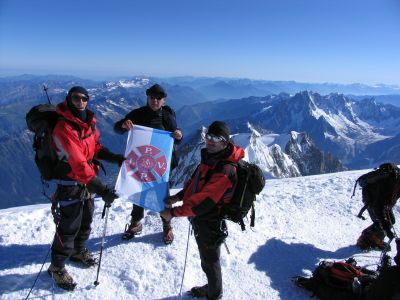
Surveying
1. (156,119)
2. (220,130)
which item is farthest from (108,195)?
(220,130)

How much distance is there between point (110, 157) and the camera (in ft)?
24.7

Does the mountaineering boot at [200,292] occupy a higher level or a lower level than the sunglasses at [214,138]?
lower

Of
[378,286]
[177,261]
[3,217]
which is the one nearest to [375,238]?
[378,286]

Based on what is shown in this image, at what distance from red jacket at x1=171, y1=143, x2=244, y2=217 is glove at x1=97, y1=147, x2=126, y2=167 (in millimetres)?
1985

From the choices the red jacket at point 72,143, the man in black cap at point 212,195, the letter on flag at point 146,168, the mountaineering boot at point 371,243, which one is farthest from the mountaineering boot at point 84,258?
the mountaineering boot at point 371,243

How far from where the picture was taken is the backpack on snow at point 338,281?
22.3ft

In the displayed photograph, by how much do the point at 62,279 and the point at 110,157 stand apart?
8.96ft

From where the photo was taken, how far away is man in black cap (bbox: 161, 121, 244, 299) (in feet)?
19.3

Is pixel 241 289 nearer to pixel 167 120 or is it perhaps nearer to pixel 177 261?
pixel 177 261

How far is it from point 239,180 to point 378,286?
2.98 metres

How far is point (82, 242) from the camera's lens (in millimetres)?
7660

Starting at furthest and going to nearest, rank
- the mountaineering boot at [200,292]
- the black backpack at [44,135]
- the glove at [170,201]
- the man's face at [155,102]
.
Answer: the man's face at [155,102]
the mountaineering boot at [200,292]
the glove at [170,201]
the black backpack at [44,135]

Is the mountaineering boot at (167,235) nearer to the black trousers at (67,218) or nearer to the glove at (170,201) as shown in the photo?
the glove at (170,201)

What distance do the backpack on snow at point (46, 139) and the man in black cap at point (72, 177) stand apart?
0.03 m
